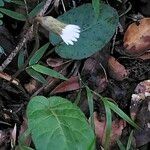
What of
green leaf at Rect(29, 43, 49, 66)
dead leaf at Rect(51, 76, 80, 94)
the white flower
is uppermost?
the white flower

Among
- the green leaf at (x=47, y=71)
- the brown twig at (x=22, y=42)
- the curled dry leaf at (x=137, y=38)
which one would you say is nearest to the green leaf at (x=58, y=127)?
the green leaf at (x=47, y=71)

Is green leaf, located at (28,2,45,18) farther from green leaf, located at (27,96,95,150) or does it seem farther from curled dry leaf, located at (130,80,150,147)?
curled dry leaf, located at (130,80,150,147)

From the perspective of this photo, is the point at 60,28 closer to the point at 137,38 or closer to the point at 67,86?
the point at 67,86

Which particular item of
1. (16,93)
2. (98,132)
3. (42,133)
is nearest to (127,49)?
(98,132)

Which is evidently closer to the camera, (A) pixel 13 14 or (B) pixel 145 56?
(A) pixel 13 14

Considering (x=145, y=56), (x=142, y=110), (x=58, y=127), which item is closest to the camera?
(x=58, y=127)

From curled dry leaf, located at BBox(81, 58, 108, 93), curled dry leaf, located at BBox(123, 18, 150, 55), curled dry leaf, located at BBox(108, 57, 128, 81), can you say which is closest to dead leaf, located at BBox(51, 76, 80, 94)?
curled dry leaf, located at BBox(81, 58, 108, 93)

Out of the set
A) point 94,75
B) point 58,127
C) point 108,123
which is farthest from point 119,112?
point 58,127
